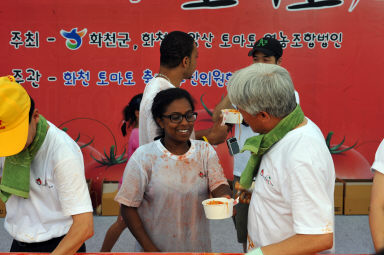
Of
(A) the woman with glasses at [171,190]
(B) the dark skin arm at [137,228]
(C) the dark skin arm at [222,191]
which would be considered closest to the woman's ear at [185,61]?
(A) the woman with glasses at [171,190]

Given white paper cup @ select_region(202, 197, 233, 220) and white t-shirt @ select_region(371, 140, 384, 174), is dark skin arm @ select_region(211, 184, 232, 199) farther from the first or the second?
white t-shirt @ select_region(371, 140, 384, 174)

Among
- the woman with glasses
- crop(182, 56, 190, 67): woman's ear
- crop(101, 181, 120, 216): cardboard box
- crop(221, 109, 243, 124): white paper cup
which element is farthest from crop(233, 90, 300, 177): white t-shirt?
crop(101, 181, 120, 216): cardboard box

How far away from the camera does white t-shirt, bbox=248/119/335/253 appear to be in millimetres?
1198

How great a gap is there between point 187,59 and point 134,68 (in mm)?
1661

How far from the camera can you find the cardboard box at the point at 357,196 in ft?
13.2

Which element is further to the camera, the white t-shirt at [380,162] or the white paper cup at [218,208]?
the white paper cup at [218,208]

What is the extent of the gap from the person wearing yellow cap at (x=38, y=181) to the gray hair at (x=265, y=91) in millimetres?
613

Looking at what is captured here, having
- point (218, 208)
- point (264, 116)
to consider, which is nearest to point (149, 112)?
point (218, 208)

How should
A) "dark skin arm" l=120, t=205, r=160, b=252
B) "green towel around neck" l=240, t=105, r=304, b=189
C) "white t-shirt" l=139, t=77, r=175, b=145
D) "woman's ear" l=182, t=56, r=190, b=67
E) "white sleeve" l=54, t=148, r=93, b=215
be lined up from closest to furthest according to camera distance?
"green towel around neck" l=240, t=105, r=304, b=189 → "white sleeve" l=54, t=148, r=93, b=215 → "dark skin arm" l=120, t=205, r=160, b=252 → "white t-shirt" l=139, t=77, r=175, b=145 → "woman's ear" l=182, t=56, r=190, b=67

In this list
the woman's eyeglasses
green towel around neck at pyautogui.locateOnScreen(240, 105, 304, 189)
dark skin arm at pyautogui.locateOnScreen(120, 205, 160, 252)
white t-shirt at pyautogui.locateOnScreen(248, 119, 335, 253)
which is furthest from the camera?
the woman's eyeglasses

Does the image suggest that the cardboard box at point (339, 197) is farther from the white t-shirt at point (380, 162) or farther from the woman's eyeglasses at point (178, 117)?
the white t-shirt at point (380, 162)

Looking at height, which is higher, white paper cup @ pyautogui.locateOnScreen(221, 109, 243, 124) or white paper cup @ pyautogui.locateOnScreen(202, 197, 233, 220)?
white paper cup @ pyautogui.locateOnScreen(221, 109, 243, 124)

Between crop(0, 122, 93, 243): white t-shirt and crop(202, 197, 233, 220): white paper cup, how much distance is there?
0.46 meters

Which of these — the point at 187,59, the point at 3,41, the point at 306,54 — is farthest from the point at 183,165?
the point at 3,41
